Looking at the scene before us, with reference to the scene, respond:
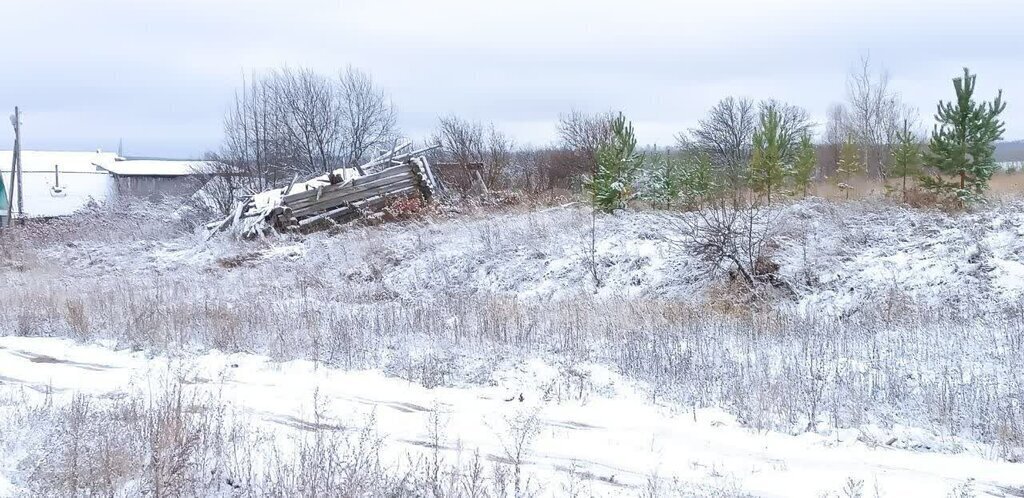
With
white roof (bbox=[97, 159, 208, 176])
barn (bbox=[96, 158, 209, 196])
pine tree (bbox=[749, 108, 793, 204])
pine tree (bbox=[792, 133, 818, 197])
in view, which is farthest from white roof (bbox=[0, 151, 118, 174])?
pine tree (bbox=[749, 108, 793, 204])

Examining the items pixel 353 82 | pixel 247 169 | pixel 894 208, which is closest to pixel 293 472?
pixel 894 208

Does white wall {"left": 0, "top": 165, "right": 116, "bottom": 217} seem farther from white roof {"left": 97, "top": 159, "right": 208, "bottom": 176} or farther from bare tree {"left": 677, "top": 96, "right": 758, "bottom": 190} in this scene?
bare tree {"left": 677, "top": 96, "right": 758, "bottom": 190}

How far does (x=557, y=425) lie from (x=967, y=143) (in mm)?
14456

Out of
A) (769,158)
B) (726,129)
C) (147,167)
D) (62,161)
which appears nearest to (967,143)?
(769,158)

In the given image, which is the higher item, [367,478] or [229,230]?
[229,230]

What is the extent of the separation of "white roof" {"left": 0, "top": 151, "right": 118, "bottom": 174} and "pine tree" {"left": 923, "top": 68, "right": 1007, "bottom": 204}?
191 ft

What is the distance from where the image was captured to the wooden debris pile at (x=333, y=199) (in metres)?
23.5

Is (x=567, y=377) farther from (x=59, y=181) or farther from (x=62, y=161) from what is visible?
(x=62, y=161)

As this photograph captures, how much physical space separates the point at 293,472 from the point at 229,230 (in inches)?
846

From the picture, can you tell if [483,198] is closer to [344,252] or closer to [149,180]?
[344,252]

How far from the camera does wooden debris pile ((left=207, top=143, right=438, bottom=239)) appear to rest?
926 inches

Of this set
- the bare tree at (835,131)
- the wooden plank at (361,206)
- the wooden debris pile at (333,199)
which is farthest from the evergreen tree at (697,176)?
the bare tree at (835,131)

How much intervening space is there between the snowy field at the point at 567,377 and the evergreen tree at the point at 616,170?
331 centimetres

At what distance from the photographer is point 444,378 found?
830 cm
